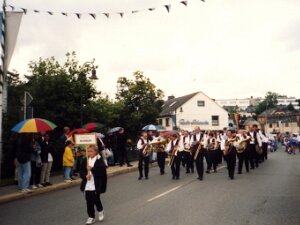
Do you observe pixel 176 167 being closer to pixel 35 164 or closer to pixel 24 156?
pixel 35 164

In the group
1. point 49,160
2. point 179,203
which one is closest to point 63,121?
point 49,160

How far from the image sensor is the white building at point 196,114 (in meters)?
59.1

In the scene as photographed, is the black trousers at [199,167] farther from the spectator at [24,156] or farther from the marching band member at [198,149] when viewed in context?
the spectator at [24,156]

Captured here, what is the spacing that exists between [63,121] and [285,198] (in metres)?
11.9

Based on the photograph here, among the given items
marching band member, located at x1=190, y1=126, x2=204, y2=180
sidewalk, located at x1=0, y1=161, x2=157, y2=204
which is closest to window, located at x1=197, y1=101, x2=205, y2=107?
marching band member, located at x1=190, y1=126, x2=204, y2=180

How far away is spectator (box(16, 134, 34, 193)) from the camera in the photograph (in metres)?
11.1

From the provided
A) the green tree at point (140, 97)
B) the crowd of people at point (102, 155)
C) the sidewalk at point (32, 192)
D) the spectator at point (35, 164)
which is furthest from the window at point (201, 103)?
the spectator at point (35, 164)

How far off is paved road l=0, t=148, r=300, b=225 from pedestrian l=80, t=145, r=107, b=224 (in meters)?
0.40

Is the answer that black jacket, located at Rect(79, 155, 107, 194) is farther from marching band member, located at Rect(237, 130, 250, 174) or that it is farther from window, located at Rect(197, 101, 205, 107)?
window, located at Rect(197, 101, 205, 107)

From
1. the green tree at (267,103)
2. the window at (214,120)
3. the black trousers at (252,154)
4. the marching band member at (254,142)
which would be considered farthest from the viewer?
the green tree at (267,103)

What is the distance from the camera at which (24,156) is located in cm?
1110

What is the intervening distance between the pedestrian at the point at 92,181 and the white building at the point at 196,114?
167 feet

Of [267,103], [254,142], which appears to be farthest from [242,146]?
[267,103]

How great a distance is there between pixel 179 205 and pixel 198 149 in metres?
5.10
